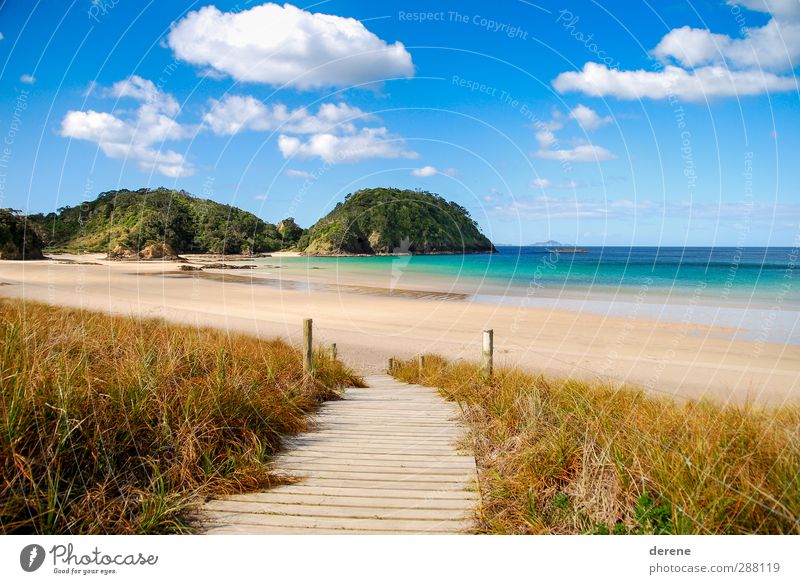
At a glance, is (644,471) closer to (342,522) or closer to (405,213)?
(342,522)

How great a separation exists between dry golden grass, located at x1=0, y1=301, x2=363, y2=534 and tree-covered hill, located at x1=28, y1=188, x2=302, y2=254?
129 ft

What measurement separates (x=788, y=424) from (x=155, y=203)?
50.0 metres

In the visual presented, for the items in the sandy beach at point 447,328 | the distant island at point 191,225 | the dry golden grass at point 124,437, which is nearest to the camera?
the dry golden grass at point 124,437

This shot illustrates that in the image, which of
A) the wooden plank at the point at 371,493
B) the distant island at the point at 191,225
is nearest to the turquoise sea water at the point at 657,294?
the distant island at the point at 191,225

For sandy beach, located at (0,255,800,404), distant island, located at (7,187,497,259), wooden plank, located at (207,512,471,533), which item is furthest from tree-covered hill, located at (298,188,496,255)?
wooden plank, located at (207,512,471,533)

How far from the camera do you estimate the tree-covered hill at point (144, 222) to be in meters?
45.4

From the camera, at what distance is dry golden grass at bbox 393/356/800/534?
3357 mm

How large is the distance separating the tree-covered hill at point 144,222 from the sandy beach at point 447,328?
942cm

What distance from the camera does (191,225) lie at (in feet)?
171

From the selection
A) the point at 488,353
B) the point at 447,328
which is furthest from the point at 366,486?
the point at 447,328

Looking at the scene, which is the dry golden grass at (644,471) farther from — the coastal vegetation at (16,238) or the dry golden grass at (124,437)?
the coastal vegetation at (16,238)
